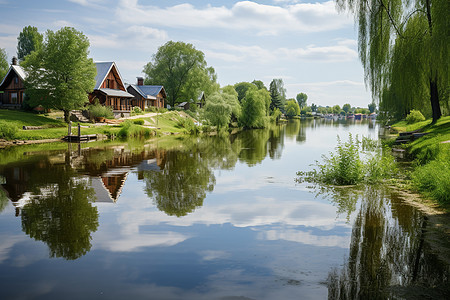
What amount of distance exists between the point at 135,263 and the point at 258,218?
4547mm

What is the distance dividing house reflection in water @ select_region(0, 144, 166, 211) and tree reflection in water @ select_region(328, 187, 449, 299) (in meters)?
8.58

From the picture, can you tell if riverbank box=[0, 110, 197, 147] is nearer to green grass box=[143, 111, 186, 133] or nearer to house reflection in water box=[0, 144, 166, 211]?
green grass box=[143, 111, 186, 133]

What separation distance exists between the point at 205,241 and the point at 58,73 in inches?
1483

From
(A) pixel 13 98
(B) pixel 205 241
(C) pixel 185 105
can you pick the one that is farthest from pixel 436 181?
(C) pixel 185 105

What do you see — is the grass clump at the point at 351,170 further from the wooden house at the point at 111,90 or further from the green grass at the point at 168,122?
the wooden house at the point at 111,90

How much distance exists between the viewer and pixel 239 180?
1788 centimetres

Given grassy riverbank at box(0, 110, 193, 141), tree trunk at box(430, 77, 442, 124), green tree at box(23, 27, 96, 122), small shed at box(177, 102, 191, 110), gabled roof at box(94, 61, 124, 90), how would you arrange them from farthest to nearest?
small shed at box(177, 102, 191, 110), gabled roof at box(94, 61, 124, 90), green tree at box(23, 27, 96, 122), grassy riverbank at box(0, 110, 193, 141), tree trunk at box(430, 77, 442, 124)

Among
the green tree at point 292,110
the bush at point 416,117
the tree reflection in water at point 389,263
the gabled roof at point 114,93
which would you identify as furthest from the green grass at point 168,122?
the green tree at point 292,110

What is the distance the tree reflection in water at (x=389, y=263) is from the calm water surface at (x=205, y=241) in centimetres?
3

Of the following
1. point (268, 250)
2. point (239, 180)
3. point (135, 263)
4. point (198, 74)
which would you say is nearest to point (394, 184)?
point (239, 180)

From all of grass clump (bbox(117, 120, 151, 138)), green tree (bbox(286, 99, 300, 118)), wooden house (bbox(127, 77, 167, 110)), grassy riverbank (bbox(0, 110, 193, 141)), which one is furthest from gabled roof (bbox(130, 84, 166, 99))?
green tree (bbox(286, 99, 300, 118))

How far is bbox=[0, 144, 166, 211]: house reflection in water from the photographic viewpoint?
1459 centimetres

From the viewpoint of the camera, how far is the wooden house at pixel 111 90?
55062 millimetres

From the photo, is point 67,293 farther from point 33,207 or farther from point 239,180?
point 239,180
